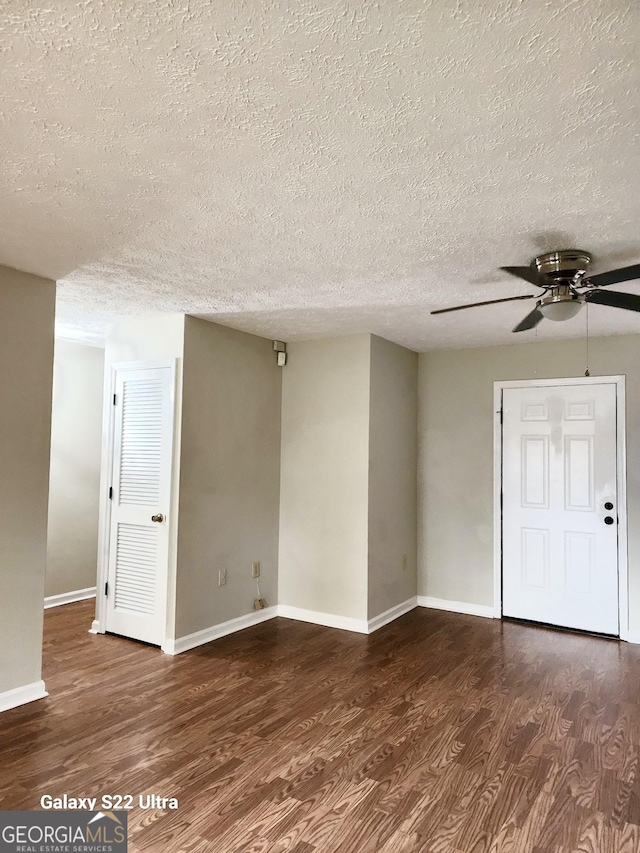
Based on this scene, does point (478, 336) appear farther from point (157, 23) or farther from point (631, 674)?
point (157, 23)

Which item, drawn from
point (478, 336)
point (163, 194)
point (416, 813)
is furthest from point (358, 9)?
point (478, 336)

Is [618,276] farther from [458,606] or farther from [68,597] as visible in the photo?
[68,597]

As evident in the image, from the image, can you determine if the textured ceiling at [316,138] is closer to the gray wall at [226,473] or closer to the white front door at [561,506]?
the gray wall at [226,473]

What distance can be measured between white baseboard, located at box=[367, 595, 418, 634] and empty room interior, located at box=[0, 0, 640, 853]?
0.07m

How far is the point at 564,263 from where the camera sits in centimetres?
268

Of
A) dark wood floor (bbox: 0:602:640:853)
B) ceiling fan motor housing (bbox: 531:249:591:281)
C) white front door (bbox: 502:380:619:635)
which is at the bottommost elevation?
dark wood floor (bbox: 0:602:640:853)

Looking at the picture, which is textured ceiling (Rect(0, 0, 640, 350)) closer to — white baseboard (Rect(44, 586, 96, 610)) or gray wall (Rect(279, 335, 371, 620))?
gray wall (Rect(279, 335, 371, 620))

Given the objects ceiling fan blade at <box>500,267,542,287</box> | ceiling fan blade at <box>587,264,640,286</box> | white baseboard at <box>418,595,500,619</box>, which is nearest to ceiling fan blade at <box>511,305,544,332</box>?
ceiling fan blade at <box>500,267,542,287</box>

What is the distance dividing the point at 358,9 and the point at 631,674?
13.3ft

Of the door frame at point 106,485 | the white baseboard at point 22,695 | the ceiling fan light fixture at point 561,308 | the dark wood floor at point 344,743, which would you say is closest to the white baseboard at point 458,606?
the dark wood floor at point 344,743

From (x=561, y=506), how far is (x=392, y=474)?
1.45 metres

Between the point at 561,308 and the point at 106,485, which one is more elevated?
the point at 561,308

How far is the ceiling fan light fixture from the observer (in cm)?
256

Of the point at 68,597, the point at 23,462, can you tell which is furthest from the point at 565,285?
the point at 68,597
